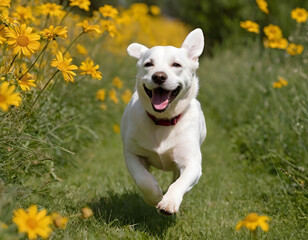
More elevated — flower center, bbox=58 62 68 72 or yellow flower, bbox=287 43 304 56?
flower center, bbox=58 62 68 72

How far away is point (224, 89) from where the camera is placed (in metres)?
9.10

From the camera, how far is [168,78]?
11.4ft

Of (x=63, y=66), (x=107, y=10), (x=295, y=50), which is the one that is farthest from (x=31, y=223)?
(x=295, y=50)

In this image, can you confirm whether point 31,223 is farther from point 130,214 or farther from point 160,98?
point 130,214

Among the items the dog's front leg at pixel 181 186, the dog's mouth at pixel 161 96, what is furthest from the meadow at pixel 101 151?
the dog's mouth at pixel 161 96

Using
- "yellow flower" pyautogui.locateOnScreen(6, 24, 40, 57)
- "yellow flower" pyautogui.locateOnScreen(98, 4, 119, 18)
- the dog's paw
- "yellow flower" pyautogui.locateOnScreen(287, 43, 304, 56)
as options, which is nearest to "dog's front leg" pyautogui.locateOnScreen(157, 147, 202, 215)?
the dog's paw

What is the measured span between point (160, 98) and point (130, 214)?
1.00 meters

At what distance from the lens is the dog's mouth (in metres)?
3.50

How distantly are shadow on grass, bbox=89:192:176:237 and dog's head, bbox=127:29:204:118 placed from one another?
82 cm

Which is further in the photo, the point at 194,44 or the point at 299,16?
the point at 299,16

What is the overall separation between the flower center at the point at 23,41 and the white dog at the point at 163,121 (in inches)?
37.7

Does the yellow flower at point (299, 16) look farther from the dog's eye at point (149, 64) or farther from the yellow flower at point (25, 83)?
the yellow flower at point (25, 83)

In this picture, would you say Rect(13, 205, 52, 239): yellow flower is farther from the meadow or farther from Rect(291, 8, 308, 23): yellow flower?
Rect(291, 8, 308, 23): yellow flower

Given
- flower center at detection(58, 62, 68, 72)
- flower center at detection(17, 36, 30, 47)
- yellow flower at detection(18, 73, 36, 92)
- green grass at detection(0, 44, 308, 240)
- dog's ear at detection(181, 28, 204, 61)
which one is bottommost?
green grass at detection(0, 44, 308, 240)
